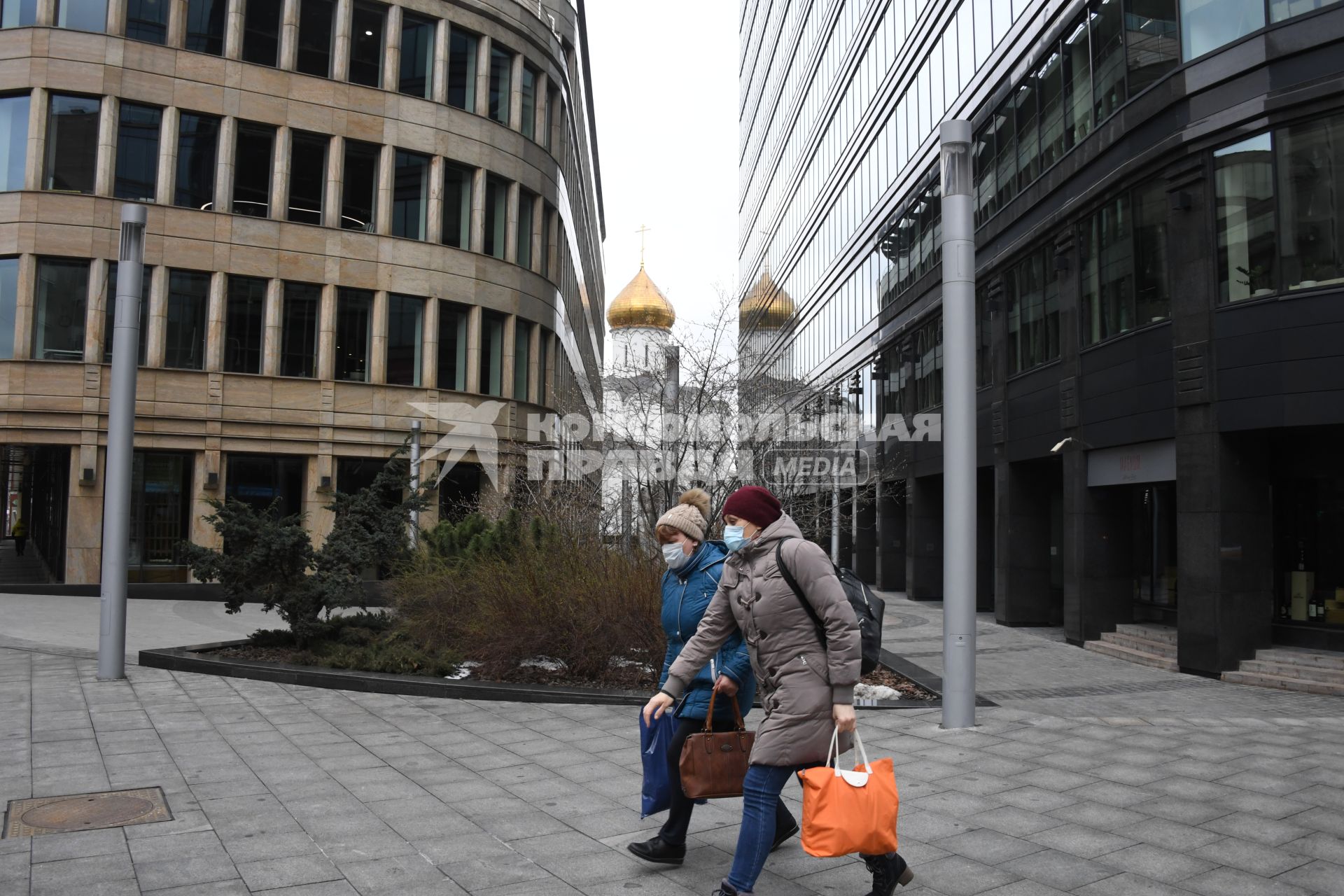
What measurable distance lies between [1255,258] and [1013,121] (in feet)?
30.5

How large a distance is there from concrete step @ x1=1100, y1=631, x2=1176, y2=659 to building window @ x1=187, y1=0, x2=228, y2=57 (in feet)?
83.0

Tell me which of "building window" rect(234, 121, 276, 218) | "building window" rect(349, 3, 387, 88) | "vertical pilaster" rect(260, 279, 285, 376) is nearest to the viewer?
"vertical pilaster" rect(260, 279, 285, 376)

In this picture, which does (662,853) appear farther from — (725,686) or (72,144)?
(72,144)

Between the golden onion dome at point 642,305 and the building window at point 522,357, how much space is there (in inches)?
2027

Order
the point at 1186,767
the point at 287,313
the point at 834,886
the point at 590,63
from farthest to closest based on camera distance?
the point at 590,63 → the point at 287,313 → the point at 1186,767 → the point at 834,886

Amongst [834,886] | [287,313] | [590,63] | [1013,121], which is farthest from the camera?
[590,63]

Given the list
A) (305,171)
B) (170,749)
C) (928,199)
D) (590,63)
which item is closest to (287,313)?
(305,171)

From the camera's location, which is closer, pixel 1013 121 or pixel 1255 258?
pixel 1255 258

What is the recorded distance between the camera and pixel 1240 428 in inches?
566

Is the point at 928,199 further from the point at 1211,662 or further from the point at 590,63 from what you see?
the point at 590,63

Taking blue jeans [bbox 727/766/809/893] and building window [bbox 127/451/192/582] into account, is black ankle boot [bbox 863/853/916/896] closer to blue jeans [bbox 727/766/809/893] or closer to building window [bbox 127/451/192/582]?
blue jeans [bbox 727/766/809/893]

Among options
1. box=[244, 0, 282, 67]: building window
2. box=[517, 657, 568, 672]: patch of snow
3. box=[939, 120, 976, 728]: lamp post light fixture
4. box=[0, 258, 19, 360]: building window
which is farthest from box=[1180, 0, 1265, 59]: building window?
box=[0, 258, 19, 360]: building window

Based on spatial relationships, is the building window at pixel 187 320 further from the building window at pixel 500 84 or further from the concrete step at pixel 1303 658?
the concrete step at pixel 1303 658

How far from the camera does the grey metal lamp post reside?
39.1 feet
